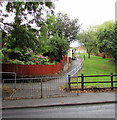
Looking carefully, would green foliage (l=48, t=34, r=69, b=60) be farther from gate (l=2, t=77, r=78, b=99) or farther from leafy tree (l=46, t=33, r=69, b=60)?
gate (l=2, t=77, r=78, b=99)

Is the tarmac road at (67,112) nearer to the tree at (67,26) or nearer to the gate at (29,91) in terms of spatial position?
the gate at (29,91)

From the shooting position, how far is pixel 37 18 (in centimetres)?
924

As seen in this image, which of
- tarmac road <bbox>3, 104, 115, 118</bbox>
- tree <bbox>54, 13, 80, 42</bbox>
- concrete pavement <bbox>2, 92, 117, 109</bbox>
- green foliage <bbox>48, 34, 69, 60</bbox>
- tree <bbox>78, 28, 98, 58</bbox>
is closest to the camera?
tarmac road <bbox>3, 104, 115, 118</bbox>

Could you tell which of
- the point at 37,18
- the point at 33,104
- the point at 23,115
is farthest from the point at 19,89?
the point at 37,18

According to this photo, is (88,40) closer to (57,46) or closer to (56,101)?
(57,46)

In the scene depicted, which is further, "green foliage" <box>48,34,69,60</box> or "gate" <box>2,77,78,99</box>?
"green foliage" <box>48,34,69,60</box>

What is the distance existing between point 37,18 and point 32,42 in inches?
63.0

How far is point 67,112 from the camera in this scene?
19.6 ft

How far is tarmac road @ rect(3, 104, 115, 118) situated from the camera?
5566 millimetres

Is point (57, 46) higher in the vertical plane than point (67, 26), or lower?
lower

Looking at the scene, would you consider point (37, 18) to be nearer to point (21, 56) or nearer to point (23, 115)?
point (23, 115)

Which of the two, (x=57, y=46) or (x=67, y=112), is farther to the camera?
(x=57, y=46)

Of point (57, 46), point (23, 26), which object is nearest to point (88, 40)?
point (57, 46)

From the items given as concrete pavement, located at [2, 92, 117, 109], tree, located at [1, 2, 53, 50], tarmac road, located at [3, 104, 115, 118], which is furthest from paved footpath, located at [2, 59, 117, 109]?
tree, located at [1, 2, 53, 50]
